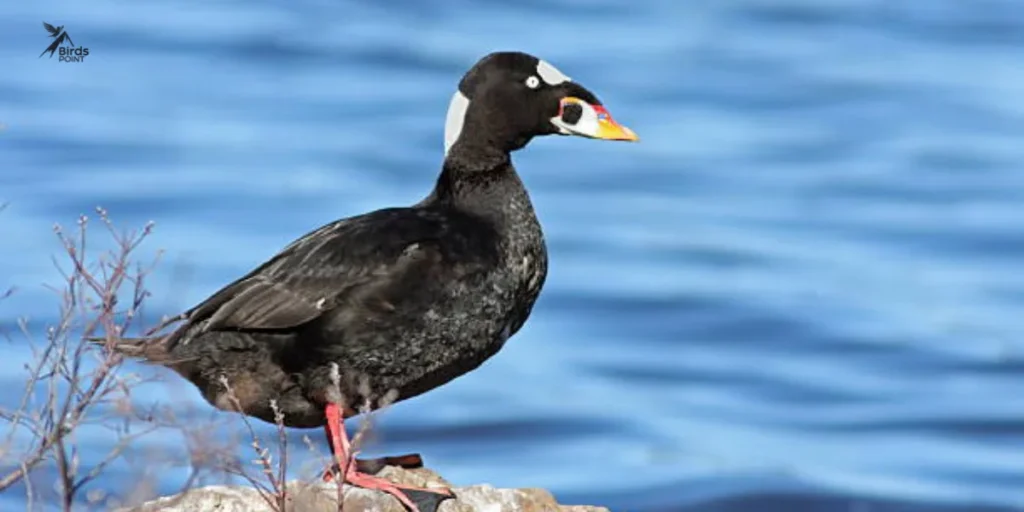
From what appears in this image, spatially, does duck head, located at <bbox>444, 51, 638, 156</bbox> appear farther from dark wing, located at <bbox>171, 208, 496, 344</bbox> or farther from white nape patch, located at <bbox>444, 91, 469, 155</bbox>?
dark wing, located at <bbox>171, 208, 496, 344</bbox>

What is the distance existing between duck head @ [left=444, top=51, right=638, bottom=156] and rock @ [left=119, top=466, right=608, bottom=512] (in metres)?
1.27

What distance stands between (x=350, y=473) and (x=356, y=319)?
61cm

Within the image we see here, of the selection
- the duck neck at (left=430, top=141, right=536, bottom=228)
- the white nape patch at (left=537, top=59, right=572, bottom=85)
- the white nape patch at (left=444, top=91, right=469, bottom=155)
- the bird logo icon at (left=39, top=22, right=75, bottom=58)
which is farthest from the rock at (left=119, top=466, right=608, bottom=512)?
the bird logo icon at (left=39, top=22, right=75, bottom=58)

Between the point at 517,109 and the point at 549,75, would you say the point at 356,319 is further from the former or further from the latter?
the point at 549,75

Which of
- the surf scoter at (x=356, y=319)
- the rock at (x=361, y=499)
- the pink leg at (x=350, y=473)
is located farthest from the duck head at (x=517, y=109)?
the rock at (x=361, y=499)

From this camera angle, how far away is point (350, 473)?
7980 mm

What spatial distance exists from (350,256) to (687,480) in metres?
7.68

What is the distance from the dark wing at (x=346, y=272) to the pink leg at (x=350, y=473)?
33 cm

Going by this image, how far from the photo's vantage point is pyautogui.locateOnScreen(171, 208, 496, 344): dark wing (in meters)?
8.34

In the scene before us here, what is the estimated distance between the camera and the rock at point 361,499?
7508 mm

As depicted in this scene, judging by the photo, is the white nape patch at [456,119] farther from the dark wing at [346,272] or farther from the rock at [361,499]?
the rock at [361,499]

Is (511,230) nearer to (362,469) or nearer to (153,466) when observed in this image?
(362,469)

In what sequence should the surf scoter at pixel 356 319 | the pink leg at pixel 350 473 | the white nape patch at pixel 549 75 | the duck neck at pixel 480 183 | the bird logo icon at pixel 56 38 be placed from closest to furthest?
the pink leg at pixel 350 473
the surf scoter at pixel 356 319
the duck neck at pixel 480 183
the white nape patch at pixel 549 75
the bird logo icon at pixel 56 38

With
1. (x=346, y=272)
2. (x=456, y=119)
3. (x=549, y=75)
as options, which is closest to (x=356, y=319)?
(x=346, y=272)
